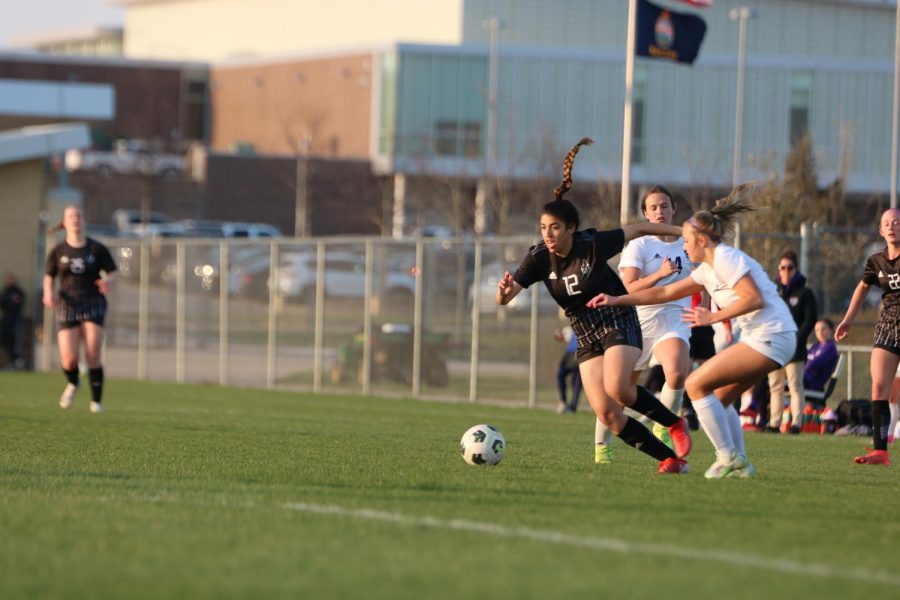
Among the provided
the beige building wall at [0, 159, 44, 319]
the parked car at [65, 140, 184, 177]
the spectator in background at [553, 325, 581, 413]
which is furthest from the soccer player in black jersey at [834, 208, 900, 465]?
the parked car at [65, 140, 184, 177]

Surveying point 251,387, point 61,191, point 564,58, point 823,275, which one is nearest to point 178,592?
point 823,275

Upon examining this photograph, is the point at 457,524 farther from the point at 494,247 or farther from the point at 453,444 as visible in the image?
the point at 494,247

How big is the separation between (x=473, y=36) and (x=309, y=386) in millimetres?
48078

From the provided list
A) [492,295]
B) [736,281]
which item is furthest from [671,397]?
[492,295]

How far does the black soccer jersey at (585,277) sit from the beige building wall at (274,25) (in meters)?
59.8

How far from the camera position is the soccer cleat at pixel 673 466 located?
10.7 meters

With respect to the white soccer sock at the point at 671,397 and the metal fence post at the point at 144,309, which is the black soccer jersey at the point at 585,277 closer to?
the white soccer sock at the point at 671,397

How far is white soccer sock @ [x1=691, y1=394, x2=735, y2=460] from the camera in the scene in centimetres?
1003

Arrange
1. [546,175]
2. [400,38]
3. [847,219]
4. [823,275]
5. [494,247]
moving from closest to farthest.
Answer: [823,275]
[494,247]
[847,219]
[546,175]
[400,38]

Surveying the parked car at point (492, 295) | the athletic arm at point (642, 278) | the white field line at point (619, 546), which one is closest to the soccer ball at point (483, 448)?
the athletic arm at point (642, 278)

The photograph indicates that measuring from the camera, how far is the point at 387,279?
25.9 meters

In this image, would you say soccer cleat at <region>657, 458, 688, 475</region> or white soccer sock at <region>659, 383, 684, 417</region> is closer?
soccer cleat at <region>657, 458, 688, 475</region>

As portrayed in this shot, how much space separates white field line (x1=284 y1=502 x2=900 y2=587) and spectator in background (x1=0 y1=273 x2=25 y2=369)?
22316 millimetres

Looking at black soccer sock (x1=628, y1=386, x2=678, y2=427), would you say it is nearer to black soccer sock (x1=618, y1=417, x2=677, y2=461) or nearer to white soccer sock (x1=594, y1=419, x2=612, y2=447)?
black soccer sock (x1=618, y1=417, x2=677, y2=461)
